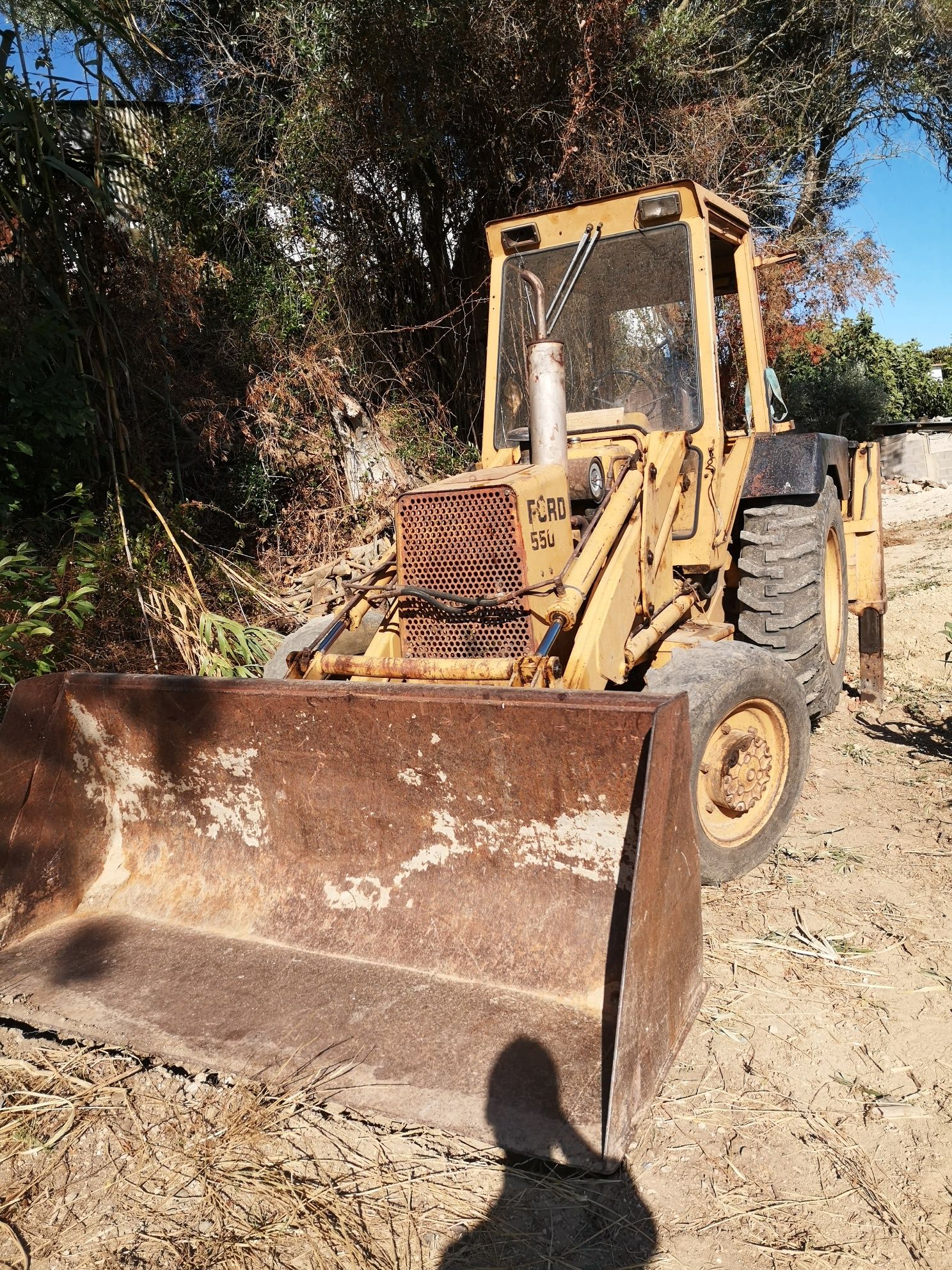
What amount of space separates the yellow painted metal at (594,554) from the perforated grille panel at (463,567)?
0.14 m

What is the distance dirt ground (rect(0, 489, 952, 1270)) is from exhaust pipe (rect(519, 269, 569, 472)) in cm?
192

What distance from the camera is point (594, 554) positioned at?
11.8 ft

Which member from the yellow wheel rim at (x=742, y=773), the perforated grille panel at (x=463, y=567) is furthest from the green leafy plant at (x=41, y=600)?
the yellow wheel rim at (x=742, y=773)

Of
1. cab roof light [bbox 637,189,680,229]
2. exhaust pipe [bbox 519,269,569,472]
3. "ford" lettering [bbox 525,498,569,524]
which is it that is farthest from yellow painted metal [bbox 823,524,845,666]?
"ford" lettering [bbox 525,498,569,524]

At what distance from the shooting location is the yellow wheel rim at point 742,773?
11.8ft

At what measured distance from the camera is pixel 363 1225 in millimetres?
2135

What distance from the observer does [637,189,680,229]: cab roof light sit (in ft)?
14.5

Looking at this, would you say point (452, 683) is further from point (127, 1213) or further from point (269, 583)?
point (269, 583)

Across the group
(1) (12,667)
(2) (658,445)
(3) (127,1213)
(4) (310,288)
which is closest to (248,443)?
(4) (310,288)

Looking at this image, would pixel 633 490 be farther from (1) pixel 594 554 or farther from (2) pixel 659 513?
(1) pixel 594 554

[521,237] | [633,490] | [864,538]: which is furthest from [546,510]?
[864,538]

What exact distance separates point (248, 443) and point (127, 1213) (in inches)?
282

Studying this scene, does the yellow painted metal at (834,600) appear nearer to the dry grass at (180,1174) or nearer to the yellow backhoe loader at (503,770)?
the yellow backhoe loader at (503,770)

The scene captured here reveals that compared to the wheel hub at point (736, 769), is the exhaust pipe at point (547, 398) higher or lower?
higher
